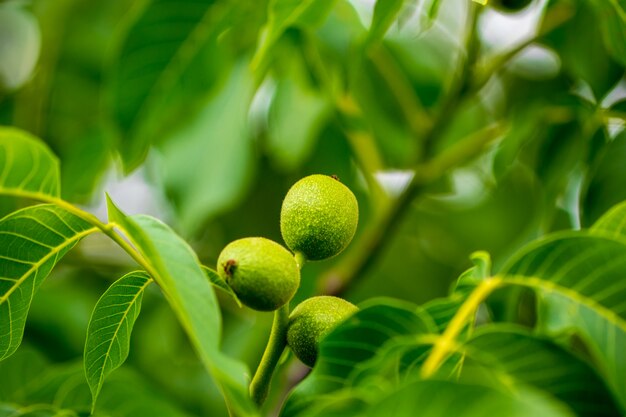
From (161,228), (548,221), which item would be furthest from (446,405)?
(548,221)

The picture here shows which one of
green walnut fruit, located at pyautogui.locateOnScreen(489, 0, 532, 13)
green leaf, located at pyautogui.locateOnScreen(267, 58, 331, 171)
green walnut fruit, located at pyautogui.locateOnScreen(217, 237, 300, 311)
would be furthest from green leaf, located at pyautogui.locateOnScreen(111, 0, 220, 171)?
green walnut fruit, located at pyautogui.locateOnScreen(217, 237, 300, 311)

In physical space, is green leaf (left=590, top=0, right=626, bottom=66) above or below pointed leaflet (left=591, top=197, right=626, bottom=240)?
above

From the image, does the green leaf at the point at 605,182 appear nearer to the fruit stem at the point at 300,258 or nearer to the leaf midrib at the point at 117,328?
the fruit stem at the point at 300,258

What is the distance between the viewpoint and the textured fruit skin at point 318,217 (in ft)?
3.15

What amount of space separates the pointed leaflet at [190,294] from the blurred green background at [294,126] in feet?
1.59

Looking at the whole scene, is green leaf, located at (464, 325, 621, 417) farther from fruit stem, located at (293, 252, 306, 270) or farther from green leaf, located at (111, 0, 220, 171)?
green leaf, located at (111, 0, 220, 171)

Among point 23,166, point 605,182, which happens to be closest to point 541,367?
point 23,166

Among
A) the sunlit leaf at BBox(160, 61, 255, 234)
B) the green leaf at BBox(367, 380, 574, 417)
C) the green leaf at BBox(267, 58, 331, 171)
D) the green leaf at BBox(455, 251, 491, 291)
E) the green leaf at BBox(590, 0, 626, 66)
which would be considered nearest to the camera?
the green leaf at BBox(367, 380, 574, 417)

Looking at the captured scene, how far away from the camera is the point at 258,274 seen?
86 cm

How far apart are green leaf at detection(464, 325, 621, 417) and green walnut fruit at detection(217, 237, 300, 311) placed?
23 centimetres

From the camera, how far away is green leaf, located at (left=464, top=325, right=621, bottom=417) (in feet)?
2.30

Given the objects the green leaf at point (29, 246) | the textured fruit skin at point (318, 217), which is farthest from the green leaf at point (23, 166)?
the textured fruit skin at point (318, 217)

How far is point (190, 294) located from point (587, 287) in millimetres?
383

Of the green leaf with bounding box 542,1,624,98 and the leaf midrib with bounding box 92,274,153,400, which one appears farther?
the green leaf with bounding box 542,1,624,98
